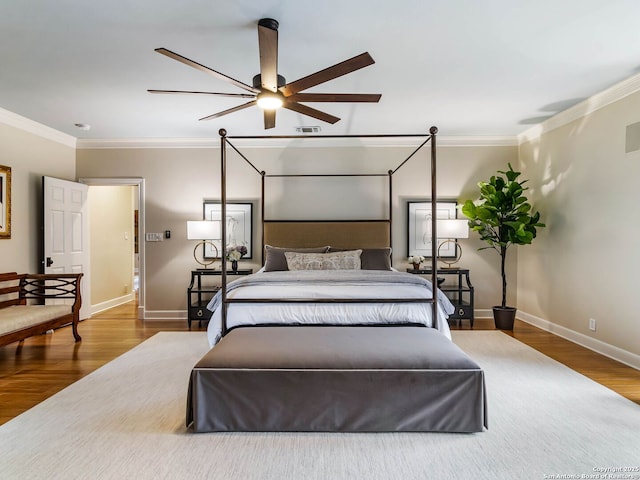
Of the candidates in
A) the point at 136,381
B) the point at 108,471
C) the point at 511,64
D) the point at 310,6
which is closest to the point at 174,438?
the point at 108,471

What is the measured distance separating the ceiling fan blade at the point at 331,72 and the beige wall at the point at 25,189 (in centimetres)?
382

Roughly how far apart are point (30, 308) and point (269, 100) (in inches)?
137

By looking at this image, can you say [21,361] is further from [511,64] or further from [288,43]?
[511,64]

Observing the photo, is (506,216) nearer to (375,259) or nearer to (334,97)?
(375,259)

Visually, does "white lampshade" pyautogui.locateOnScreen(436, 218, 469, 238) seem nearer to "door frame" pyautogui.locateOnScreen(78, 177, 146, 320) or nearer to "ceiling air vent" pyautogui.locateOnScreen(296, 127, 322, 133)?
"ceiling air vent" pyautogui.locateOnScreen(296, 127, 322, 133)

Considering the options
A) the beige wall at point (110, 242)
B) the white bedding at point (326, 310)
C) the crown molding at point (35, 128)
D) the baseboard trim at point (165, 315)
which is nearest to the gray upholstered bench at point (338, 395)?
the white bedding at point (326, 310)

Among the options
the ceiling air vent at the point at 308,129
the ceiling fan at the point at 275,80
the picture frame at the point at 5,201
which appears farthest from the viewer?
the ceiling air vent at the point at 308,129

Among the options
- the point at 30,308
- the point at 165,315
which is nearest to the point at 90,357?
the point at 30,308

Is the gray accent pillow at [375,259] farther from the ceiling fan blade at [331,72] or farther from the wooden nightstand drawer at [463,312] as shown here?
the ceiling fan blade at [331,72]

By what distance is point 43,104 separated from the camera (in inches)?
166

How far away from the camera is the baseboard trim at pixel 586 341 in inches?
142

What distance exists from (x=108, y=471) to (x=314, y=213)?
4114 mm

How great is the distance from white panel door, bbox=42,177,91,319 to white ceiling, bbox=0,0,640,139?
3.14 ft

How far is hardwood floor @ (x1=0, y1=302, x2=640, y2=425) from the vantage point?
3034mm
